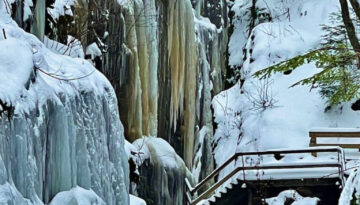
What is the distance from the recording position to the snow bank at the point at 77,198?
6.40m

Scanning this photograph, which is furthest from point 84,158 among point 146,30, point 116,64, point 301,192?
point 146,30

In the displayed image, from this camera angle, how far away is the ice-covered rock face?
548cm

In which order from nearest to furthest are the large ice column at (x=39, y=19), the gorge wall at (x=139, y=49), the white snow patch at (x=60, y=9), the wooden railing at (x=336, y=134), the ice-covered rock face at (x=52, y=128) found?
the ice-covered rock face at (x=52, y=128)
the large ice column at (x=39, y=19)
the white snow patch at (x=60, y=9)
the gorge wall at (x=139, y=49)
the wooden railing at (x=336, y=134)

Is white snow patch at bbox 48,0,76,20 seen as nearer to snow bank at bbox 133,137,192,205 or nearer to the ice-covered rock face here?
the ice-covered rock face

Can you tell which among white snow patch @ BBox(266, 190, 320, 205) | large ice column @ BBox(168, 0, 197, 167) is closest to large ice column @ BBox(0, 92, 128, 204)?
white snow patch @ BBox(266, 190, 320, 205)

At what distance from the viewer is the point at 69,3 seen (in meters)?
12.8

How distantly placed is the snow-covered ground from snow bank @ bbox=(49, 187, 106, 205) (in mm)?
9477

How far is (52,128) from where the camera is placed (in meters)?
6.38

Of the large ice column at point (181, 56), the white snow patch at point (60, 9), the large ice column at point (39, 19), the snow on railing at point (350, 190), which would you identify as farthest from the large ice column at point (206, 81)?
the snow on railing at point (350, 190)

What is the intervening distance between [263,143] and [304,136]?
3.47 feet

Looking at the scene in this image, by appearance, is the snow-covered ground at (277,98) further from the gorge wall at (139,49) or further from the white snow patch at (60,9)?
the white snow patch at (60,9)

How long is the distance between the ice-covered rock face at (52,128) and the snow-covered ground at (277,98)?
862 cm

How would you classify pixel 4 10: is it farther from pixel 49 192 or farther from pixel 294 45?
pixel 294 45

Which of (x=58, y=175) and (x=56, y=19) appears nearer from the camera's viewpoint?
(x=58, y=175)
